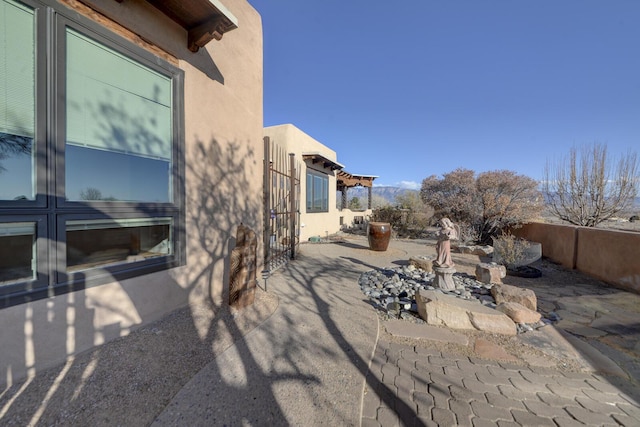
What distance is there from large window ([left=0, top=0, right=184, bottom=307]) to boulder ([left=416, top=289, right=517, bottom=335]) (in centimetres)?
347

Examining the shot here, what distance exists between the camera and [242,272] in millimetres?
3354

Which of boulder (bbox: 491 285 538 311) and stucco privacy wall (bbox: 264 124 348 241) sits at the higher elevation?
stucco privacy wall (bbox: 264 124 348 241)

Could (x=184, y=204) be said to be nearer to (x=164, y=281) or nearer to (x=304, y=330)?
(x=164, y=281)

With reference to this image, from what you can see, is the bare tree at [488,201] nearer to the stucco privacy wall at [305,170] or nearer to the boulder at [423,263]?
the stucco privacy wall at [305,170]

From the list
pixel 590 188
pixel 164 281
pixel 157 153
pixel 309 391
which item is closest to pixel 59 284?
pixel 164 281

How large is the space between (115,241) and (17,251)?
2.75 feet

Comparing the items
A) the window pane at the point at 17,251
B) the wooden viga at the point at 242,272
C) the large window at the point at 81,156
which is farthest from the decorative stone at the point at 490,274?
the window pane at the point at 17,251

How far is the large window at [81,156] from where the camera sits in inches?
80.3

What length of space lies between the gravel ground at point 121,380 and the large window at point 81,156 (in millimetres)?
660

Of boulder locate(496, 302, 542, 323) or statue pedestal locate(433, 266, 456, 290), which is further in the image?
statue pedestal locate(433, 266, 456, 290)

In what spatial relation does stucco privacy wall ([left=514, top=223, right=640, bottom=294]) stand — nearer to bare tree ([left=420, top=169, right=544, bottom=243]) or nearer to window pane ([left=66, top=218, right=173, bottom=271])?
bare tree ([left=420, top=169, right=544, bottom=243])

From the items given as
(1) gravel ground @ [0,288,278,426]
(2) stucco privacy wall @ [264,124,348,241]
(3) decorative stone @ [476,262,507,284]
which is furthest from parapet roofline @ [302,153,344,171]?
(1) gravel ground @ [0,288,278,426]

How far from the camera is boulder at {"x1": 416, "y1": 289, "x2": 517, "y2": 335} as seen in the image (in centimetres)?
332

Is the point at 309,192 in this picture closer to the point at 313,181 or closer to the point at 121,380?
the point at 313,181
